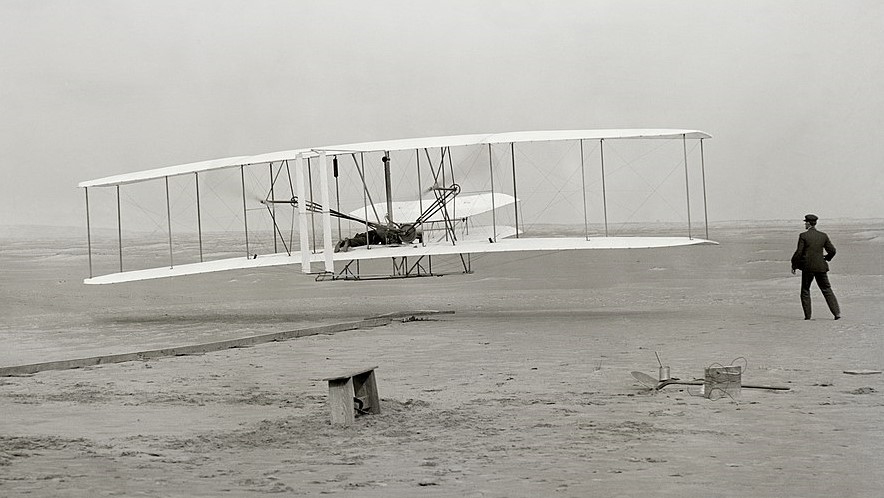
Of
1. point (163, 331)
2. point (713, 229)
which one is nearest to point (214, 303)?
point (163, 331)

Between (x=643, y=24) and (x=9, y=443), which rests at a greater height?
(x=643, y=24)

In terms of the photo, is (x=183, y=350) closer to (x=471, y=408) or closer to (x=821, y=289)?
(x=471, y=408)

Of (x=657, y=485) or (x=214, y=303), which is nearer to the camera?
(x=657, y=485)

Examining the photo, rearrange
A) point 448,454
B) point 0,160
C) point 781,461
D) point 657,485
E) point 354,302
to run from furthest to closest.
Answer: point 0,160 < point 354,302 < point 448,454 < point 781,461 < point 657,485

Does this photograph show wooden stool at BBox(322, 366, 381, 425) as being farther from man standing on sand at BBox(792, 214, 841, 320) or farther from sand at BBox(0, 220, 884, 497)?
man standing on sand at BBox(792, 214, 841, 320)

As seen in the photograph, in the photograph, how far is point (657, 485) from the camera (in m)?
6.85

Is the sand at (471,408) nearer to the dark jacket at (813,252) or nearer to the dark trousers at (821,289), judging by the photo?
the dark trousers at (821,289)

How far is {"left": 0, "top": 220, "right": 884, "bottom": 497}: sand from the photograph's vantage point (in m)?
7.13

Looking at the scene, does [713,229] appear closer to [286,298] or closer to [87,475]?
[286,298]

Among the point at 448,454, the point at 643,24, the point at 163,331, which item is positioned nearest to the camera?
the point at 448,454

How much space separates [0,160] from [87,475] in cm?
4273

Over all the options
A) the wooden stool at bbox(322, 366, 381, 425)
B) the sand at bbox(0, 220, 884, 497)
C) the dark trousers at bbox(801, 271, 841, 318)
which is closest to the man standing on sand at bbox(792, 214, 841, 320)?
the dark trousers at bbox(801, 271, 841, 318)

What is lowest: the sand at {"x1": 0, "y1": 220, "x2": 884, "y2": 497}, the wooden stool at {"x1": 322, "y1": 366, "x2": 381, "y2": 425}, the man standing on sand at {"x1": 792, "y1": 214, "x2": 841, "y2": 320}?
the sand at {"x1": 0, "y1": 220, "x2": 884, "y2": 497}

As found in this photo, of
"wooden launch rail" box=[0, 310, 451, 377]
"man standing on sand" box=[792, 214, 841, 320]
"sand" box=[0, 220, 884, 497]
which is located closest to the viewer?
"sand" box=[0, 220, 884, 497]
